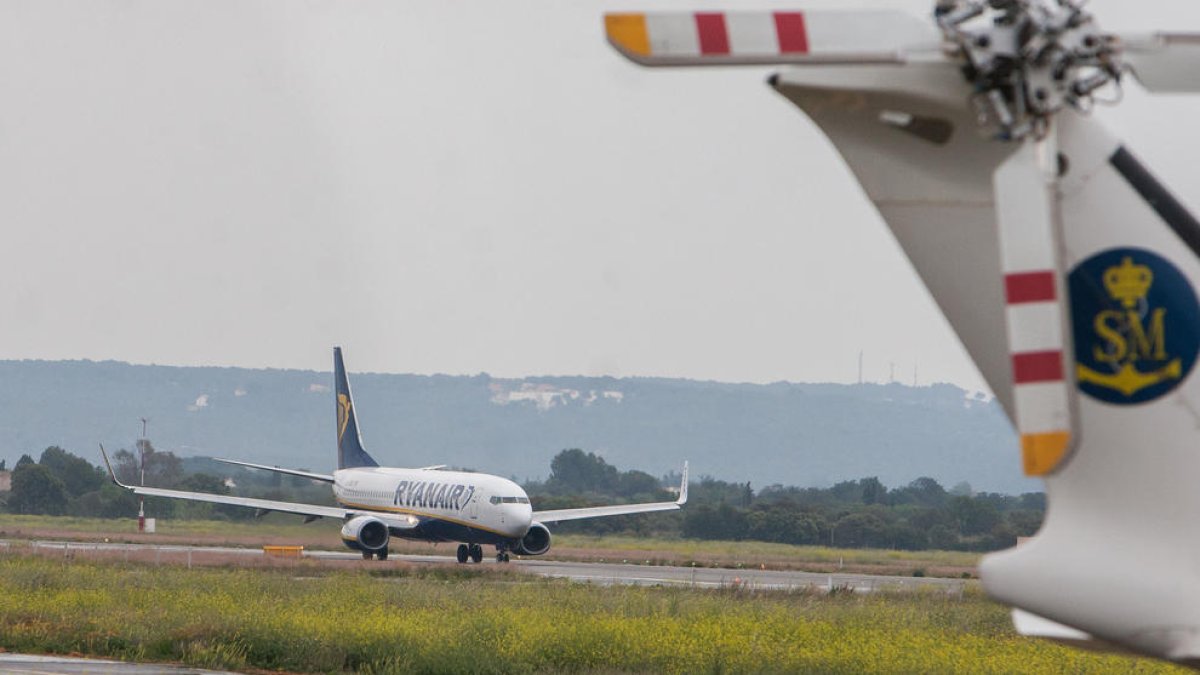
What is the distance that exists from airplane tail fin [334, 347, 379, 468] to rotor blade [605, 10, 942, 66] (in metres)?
52.1

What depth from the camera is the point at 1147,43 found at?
7594 mm

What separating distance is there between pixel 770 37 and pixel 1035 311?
173 cm

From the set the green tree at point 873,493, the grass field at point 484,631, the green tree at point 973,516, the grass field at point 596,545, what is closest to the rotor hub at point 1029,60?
the grass field at point 484,631

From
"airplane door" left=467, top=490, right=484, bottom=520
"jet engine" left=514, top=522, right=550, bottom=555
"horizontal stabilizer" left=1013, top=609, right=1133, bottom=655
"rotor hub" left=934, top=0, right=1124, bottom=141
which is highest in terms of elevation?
"rotor hub" left=934, top=0, right=1124, bottom=141

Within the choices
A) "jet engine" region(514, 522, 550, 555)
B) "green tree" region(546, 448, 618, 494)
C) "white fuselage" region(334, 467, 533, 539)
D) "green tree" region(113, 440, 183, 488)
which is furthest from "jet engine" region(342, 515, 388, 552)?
"green tree" region(546, 448, 618, 494)

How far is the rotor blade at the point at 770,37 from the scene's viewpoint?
6.96m

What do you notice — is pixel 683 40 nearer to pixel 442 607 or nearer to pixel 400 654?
pixel 400 654

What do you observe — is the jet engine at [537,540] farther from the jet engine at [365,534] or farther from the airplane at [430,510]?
the jet engine at [365,534]

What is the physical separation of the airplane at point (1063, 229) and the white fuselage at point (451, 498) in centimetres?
3863

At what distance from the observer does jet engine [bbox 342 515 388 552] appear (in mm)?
46750

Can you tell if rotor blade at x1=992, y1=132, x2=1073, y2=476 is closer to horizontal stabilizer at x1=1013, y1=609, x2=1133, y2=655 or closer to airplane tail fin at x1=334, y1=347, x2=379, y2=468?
horizontal stabilizer at x1=1013, y1=609, x2=1133, y2=655

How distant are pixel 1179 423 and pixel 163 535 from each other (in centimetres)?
5637

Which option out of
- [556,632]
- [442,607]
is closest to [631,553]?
[442,607]

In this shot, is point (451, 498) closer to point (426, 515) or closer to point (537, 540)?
point (426, 515)
